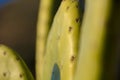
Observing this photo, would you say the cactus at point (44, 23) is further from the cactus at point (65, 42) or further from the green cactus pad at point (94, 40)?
the green cactus pad at point (94, 40)

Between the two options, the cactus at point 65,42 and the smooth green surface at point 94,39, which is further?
the cactus at point 65,42

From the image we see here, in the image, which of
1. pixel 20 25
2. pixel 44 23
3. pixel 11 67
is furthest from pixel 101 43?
pixel 20 25

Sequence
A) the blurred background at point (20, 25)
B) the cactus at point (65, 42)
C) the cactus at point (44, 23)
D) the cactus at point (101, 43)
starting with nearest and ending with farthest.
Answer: the cactus at point (101, 43) → the cactus at point (65, 42) → the cactus at point (44, 23) → the blurred background at point (20, 25)

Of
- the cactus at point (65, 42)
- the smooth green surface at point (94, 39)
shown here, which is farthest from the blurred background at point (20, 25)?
the smooth green surface at point (94, 39)

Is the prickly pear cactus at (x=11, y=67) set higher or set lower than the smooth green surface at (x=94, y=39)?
lower

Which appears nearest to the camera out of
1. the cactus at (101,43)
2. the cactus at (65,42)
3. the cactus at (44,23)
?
the cactus at (101,43)

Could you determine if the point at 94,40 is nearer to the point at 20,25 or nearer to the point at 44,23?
the point at 44,23
